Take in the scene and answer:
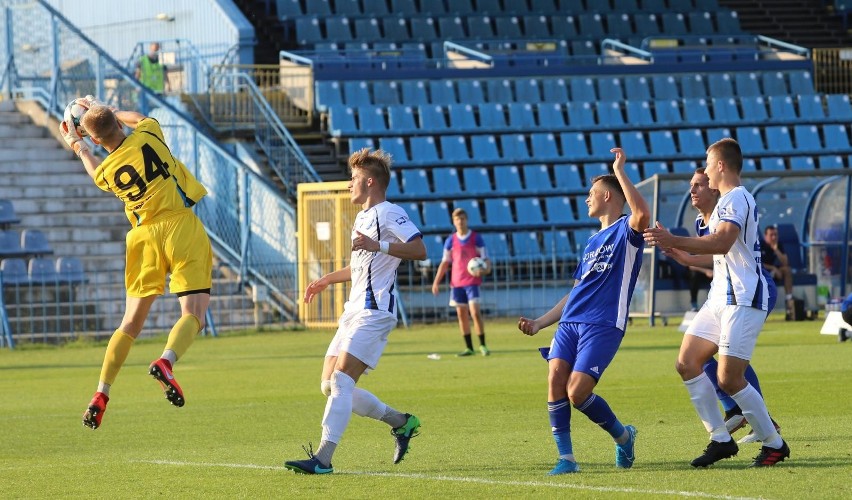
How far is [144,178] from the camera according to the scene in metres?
9.91

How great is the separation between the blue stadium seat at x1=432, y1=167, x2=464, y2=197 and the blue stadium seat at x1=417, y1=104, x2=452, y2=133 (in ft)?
3.98

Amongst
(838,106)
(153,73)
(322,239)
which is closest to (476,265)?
(322,239)

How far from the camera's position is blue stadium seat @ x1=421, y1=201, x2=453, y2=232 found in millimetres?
28719

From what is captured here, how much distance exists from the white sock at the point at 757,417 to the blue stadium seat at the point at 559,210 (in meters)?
21.9

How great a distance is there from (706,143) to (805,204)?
7958mm

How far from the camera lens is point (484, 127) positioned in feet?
104

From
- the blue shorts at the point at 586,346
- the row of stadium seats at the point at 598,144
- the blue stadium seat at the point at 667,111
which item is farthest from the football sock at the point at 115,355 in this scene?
the blue stadium seat at the point at 667,111

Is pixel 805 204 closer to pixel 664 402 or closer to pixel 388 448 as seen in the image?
pixel 664 402

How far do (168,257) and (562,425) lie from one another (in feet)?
10.3

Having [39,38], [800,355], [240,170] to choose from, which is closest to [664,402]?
[800,355]

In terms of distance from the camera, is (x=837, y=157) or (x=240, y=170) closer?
(x=240, y=170)

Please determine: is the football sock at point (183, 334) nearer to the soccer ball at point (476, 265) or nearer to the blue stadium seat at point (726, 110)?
the soccer ball at point (476, 265)

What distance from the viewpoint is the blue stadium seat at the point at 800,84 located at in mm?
35281

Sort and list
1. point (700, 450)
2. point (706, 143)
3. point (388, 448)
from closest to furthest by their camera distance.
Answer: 1. point (700, 450)
2. point (388, 448)
3. point (706, 143)
